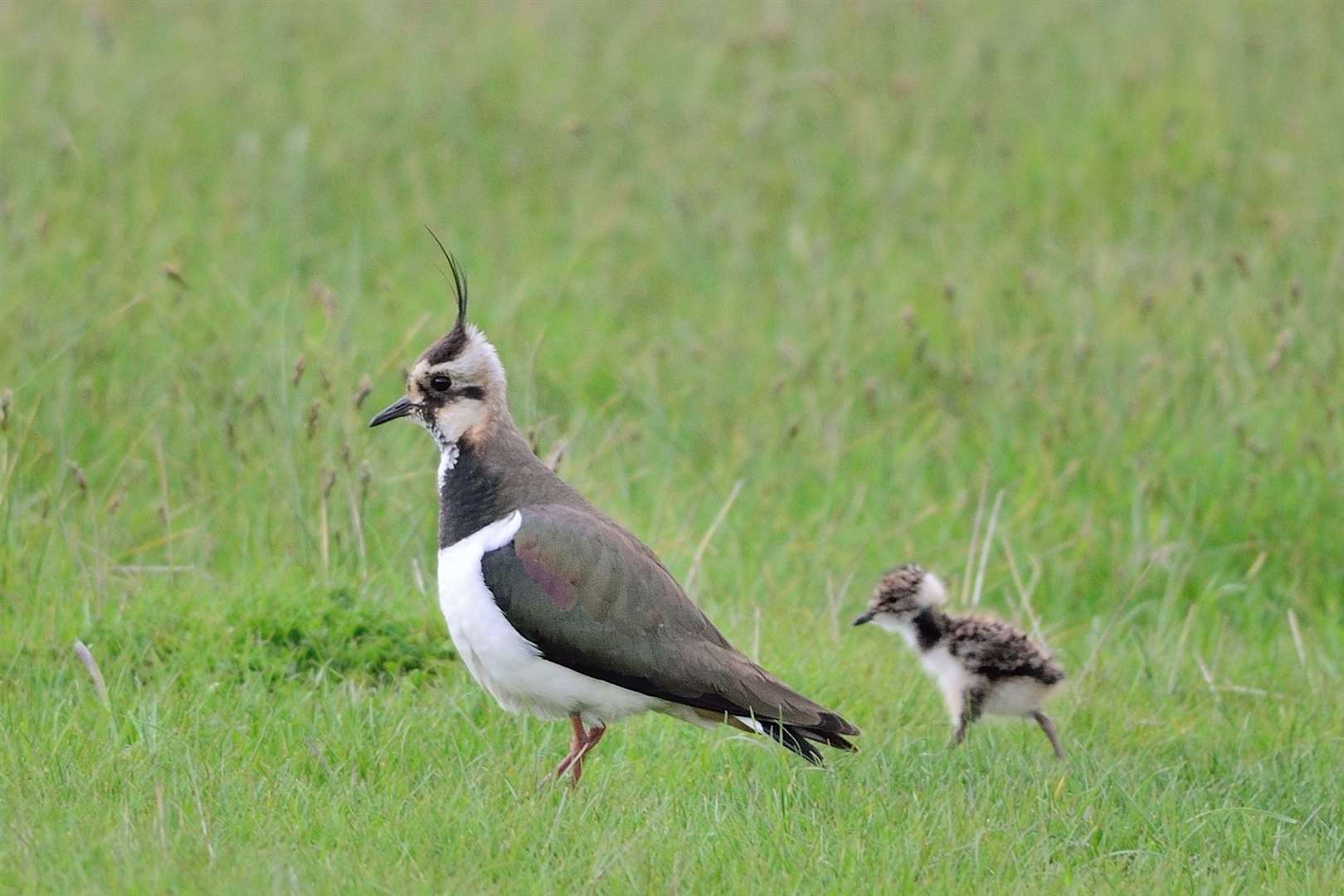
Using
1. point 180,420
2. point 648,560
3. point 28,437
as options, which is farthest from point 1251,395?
point 28,437

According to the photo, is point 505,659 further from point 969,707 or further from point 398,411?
point 969,707

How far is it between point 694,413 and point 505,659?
3.65 meters

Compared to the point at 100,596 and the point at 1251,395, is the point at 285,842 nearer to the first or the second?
the point at 100,596

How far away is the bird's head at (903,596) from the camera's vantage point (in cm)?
A: 656

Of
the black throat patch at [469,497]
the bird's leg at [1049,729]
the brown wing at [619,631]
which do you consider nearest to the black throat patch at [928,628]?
the bird's leg at [1049,729]

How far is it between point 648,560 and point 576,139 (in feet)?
21.8

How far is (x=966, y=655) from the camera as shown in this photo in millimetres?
6324

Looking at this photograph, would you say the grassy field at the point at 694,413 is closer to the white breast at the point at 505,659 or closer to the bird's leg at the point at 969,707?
the bird's leg at the point at 969,707

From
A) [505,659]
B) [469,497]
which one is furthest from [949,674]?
[469,497]

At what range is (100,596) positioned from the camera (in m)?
6.49

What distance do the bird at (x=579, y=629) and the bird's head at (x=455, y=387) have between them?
160 millimetres

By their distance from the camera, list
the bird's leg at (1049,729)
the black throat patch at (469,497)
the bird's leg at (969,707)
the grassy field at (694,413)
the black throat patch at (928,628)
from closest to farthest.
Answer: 1. the grassy field at (694,413)
2. the black throat patch at (469,497)
3. the bird's leg at (1049,729)
4. the bird's leg at (969,707)
5. the black throat patch at (928,628)

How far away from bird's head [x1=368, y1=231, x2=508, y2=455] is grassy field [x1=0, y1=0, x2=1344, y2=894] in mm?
918

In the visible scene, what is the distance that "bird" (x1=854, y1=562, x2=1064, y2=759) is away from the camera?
6.18 m
